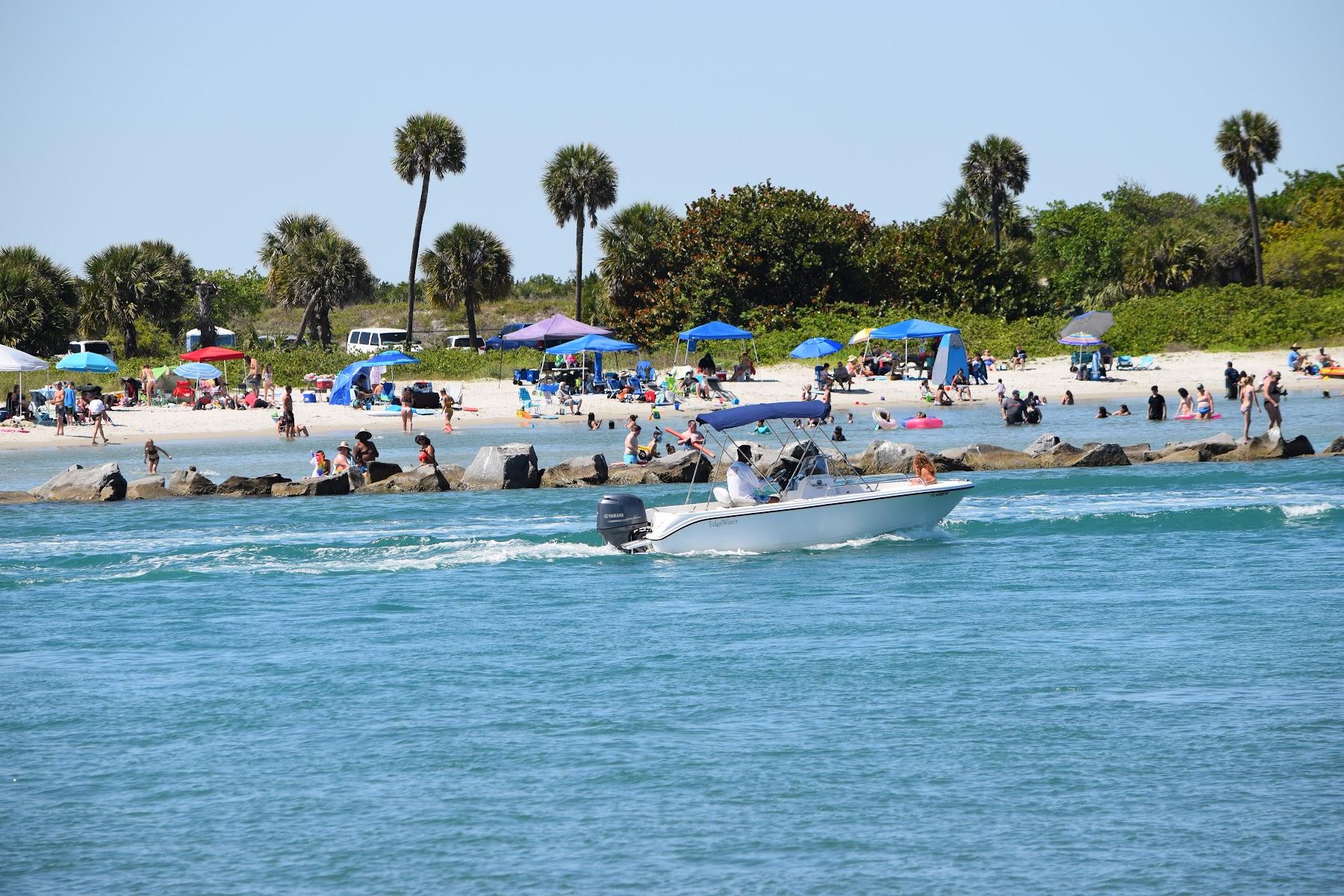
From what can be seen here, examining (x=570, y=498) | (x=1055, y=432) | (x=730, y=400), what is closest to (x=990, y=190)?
(x=730, y=400)

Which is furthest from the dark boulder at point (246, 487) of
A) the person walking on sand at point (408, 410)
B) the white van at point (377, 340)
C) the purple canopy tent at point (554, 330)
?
the white van at point (377, 340)

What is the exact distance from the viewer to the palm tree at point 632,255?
73250 millimetres

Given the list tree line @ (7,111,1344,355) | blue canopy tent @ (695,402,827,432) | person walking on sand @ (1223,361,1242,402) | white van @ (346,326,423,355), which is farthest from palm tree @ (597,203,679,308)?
blue canopy tent @ (695,402,827,432)

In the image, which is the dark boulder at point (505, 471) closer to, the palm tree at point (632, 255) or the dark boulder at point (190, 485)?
the dark boulder at point (190, 485)

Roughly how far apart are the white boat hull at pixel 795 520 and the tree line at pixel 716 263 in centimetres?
4305

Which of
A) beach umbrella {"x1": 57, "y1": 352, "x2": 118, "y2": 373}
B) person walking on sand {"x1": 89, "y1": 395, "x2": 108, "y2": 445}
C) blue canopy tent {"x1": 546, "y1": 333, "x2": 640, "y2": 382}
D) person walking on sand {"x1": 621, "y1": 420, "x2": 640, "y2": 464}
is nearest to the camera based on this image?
person walking on sand {"x1": 621, "y1": 420, "x2": 640, "y2": 464}

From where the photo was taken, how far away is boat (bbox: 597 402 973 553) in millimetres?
22906

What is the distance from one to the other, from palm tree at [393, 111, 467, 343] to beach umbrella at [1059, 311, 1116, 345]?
32.2 metres

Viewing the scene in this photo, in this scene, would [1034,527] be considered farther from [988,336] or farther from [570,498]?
[988,336]

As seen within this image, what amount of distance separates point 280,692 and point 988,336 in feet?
167

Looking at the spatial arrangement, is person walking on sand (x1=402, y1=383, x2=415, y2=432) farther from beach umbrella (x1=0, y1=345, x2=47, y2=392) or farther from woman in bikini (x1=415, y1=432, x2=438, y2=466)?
woman in bikini (x1=415, y1=432, x2=438, y2=466)

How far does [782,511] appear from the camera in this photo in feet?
75.2

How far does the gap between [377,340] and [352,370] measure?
16507mm

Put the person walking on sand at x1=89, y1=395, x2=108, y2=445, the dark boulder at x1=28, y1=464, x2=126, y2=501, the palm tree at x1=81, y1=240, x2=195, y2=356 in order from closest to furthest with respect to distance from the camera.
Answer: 1. the dark boulder at x1=28, y1=464, x2=126, y2=501
2. the person walking on sand at x1=89, y1=395, x2=108, y2=445
3. the palm tree at x1=81, y1=240, x2=195, y2=356
